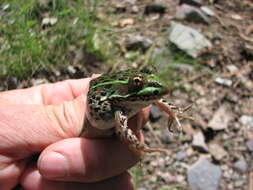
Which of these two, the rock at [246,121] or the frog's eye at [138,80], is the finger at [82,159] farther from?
the rock at [246,121]

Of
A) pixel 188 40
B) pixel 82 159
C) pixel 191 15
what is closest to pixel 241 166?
pixel 188 40

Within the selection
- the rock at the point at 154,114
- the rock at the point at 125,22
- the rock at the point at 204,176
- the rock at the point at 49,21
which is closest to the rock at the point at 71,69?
the rock at the point at 49,21

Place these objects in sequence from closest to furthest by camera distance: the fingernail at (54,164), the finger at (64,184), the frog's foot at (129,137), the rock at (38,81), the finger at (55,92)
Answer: the frog's foot at (129,137), the fingernail at (54,164), the finger at (64,184), the finger at (55,92), the rock at (38,81)

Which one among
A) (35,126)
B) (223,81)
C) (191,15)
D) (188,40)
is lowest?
(223,81)

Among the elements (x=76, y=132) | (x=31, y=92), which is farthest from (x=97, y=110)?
(x=31, y=92)

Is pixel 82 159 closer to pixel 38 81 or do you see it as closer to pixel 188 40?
pixel 38 81

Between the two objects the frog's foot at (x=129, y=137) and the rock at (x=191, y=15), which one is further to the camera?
the rock at (x=191, y=15)

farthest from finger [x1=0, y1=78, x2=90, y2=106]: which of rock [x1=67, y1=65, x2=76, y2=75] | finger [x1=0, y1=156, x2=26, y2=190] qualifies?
rock [x1=67, y1=65, x2=76, y2=75]

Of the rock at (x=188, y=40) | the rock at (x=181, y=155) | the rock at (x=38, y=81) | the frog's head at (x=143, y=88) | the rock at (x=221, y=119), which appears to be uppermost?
the frog's head at (x=143, y=88)
